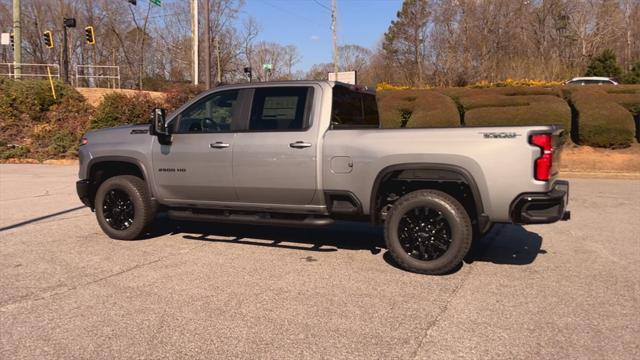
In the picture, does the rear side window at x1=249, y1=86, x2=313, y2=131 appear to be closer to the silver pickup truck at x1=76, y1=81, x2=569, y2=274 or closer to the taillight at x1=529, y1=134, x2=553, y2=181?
the silver pickup truck at x1=76, y1=81, x2=569, y2=274

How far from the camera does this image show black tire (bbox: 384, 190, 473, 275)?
204 inches

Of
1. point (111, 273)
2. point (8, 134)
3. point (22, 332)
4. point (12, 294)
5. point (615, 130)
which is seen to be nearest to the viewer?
point (22, 332)

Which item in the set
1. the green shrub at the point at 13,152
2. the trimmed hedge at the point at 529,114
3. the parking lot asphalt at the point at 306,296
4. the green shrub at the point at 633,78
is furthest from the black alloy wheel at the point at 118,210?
the green shrub at the point at 633,78

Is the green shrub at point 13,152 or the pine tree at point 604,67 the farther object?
the pine tree at point 604,67

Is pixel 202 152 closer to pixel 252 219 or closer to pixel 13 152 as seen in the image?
pixel 252 219

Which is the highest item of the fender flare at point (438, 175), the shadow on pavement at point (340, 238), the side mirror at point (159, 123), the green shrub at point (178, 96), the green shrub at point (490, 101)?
the green shrub at point (178, 96)

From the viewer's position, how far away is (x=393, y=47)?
54.5 meters

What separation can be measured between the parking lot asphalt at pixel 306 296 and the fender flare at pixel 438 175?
0.70m

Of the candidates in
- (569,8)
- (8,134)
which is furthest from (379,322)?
(569,8)

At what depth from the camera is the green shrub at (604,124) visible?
47.4ft

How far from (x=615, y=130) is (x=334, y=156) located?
11.8m

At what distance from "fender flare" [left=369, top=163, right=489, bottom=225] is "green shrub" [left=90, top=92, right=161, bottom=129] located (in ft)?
53.0

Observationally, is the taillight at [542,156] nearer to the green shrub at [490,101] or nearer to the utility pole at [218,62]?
the green shrub at [490,101]

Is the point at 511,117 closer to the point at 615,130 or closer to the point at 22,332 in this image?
the point at 615,130
